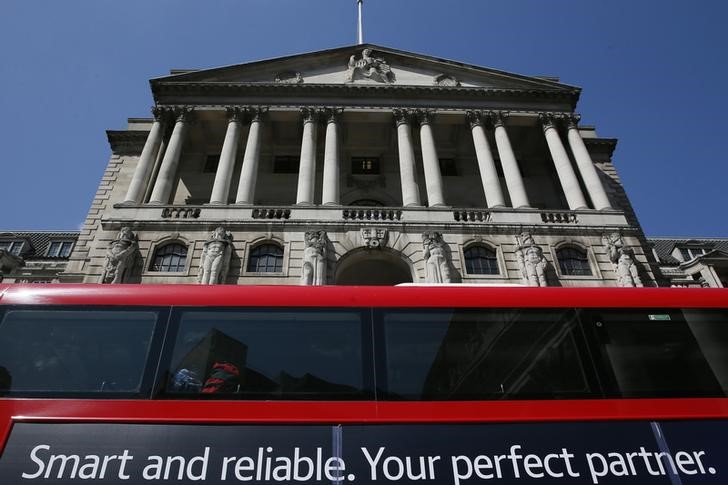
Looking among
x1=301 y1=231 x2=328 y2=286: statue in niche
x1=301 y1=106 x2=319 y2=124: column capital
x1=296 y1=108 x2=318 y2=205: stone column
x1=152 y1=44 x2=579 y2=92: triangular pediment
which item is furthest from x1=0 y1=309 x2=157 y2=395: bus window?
x1=152 y1=44 x2=579 y2=92: triangular pediment

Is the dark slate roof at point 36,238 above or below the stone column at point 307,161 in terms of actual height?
above

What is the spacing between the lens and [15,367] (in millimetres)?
5184

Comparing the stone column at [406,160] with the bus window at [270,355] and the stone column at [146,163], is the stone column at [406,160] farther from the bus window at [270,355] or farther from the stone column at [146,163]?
the bus window at [270,355]

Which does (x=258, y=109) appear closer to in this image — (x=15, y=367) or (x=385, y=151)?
(x=385, y=151)

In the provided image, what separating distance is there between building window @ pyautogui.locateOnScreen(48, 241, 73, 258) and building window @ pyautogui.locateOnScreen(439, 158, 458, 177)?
3221 cm

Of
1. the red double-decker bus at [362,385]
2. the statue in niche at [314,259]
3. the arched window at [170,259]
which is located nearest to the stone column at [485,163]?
the statue in niche at [314,259]

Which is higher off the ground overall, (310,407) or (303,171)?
(303,171)

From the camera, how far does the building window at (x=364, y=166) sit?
25234 millimetres

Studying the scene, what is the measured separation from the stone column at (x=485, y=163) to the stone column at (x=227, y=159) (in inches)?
518

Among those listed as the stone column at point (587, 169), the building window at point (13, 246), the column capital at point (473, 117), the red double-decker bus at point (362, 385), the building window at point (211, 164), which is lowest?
the red double-decker bus at point (362, 385)

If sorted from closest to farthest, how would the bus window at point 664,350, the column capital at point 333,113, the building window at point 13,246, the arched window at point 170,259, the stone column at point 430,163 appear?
the bus window at point 664,350
the arched window at point 170,259
the stone column at point 430,163
the column capital at point 333,113
the building window at point 13,246

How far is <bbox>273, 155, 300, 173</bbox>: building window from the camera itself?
2492cm

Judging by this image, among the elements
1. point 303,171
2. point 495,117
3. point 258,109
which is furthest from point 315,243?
point 495,117

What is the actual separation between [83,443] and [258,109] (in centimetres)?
2155
